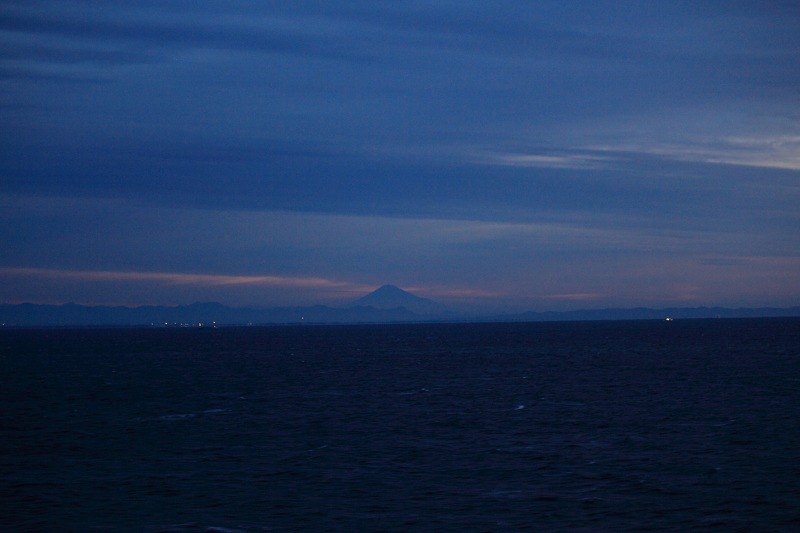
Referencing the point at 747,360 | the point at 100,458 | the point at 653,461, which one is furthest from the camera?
the point at 747,360

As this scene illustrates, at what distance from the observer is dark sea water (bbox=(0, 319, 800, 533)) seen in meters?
30.1

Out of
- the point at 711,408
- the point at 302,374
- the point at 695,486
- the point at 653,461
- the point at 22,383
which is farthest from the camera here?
the point at 302,374

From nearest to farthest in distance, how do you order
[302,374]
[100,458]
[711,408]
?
[100,458], [711,408], [302,374]

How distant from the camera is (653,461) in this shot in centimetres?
3947

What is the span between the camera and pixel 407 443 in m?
45.7

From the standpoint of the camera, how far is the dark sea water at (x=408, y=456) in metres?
30.1

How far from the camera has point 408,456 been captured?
41656 millimetres

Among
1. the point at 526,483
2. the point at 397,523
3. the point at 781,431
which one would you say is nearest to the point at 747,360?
the point at 781,431

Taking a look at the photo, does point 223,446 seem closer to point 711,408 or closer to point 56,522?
point 56,522

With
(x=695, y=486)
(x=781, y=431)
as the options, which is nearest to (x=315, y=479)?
(x=695, y=486)

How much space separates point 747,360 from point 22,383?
298 feet

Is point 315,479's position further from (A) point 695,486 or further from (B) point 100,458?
(A) point 695,486

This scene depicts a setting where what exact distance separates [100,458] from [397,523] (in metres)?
20.2

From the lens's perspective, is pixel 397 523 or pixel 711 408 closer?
pixel 397 523
